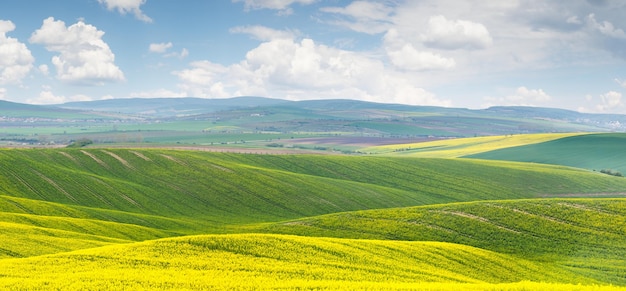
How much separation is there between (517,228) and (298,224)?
26.7 m

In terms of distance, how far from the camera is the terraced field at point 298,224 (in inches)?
1242

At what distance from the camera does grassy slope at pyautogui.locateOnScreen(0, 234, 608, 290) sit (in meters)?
27.6

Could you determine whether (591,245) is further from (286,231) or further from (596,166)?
(596,166)

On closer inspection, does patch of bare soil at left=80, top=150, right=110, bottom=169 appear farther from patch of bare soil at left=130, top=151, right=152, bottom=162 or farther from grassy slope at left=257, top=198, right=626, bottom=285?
grassy slope at left=257, top=198, right=626, bottom=285

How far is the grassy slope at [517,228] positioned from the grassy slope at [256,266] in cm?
1053

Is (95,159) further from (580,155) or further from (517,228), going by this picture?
(580,155)

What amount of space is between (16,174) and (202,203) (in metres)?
31.5

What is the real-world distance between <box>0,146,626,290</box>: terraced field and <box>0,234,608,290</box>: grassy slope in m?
0.14

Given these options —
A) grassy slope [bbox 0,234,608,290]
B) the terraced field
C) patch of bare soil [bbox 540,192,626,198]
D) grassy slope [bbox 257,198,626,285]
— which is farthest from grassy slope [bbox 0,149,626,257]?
grassy slope [bbox 257,198,626,285]

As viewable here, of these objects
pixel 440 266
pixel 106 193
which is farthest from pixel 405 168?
pixel 440 266

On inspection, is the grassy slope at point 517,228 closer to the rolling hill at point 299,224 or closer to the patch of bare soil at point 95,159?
the rolling hill at point 299,224

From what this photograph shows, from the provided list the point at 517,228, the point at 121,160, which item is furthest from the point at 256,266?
the point at 121,160

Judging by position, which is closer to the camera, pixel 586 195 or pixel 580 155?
pixel 586 195

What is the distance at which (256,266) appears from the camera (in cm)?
3272
